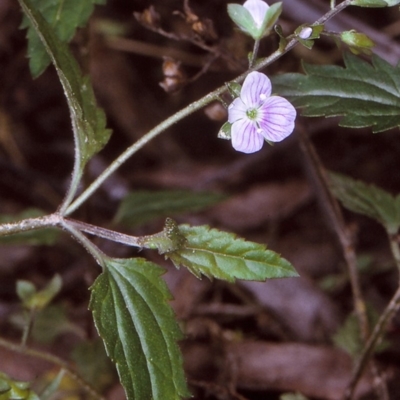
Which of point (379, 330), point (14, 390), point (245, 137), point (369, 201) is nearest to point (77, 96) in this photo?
point (245, 137)

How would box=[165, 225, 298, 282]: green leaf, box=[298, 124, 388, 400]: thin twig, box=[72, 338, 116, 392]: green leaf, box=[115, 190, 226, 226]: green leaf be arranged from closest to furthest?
box=[165, 225, 298, 282]: green leaf
box=[298, 124, 388, 400]: thin twig
box=[72, 338, 116, 392]: green leaf
box=[115, 190, 226, 226]: green leaf

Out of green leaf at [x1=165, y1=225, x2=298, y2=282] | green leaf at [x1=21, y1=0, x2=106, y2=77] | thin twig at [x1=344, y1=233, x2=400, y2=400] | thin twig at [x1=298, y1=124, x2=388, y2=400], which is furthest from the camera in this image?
thin twig at [x1=298, y1=124, x2=388, y2=400]

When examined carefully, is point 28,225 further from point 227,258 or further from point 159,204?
point 159,204

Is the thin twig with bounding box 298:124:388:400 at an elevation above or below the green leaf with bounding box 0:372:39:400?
above

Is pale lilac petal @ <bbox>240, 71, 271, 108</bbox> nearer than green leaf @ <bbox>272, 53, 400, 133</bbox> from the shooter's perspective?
Yes

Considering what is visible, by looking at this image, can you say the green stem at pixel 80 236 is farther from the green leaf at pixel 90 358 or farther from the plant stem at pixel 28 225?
the green leaf at pixel 90 358

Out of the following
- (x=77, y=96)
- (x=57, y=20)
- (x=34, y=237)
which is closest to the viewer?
(x=77, y=96)

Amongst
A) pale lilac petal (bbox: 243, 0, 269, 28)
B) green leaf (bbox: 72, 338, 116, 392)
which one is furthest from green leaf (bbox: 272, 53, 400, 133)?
green leaf (bbox: 72, 338, 116, 392)

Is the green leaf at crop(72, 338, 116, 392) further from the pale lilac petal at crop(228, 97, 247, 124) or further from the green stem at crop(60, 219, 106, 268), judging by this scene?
the pale lilac petal at crop(228, 97, 247, 124)
